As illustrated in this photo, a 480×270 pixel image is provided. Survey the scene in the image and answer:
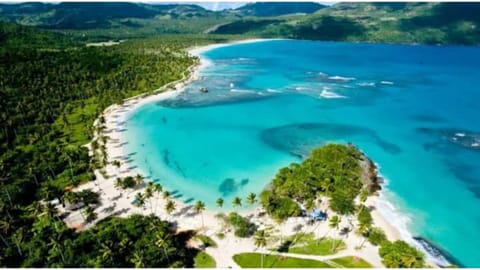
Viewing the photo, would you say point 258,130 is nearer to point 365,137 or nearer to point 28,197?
point 365,137

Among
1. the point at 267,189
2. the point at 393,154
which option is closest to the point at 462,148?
the point at 393,154

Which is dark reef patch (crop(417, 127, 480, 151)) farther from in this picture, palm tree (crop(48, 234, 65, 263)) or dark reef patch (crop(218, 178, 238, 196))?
palm tree (crop(48, 234, 65, 263))

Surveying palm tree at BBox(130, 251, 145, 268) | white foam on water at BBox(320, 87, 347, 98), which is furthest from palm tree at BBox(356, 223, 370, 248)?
white foam on water at BBox(320, 87, 347, 98)

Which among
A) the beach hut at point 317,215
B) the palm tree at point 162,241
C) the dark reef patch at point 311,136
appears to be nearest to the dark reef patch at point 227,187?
the beach hut at point 317,215

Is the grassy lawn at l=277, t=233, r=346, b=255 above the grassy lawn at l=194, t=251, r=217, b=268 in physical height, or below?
above

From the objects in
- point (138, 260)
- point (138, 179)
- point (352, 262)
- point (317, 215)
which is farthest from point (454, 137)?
point (138, 260)

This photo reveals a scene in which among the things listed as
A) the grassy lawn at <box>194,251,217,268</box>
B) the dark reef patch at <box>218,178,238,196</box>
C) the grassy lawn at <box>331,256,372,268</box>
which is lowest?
the grassy lawn at <box>194,251,217,268</box>
